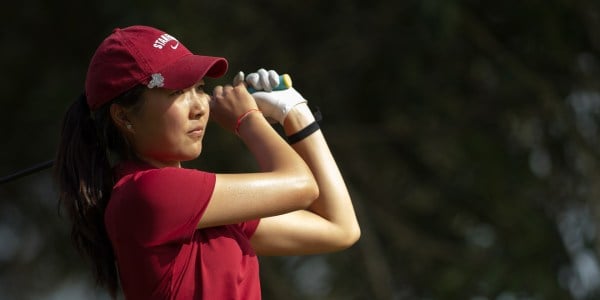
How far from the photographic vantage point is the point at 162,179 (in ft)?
9.43

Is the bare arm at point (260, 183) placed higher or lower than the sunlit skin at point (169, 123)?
lower

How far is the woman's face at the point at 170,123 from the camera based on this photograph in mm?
2947

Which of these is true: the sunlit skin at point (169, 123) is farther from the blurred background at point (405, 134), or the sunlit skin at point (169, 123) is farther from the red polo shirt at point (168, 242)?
the blurred background at point (405, 134)

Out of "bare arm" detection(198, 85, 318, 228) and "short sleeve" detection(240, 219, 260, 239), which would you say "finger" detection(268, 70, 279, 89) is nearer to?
"bare arm" detection(198, 85, 318, 228)

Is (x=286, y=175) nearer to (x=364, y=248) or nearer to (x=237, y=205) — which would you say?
(x=237, y=205)

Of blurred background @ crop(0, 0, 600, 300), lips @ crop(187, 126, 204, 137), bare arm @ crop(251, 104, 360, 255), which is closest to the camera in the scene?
lips @ crop(187, 126, 204, 137)

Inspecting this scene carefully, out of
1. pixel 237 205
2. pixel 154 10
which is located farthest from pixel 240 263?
pixel 154 10

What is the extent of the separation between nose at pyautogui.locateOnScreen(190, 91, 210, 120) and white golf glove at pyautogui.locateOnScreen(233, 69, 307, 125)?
0.76 ft

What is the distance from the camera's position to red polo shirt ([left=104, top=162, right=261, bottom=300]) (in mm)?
2867

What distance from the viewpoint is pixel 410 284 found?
422 inches

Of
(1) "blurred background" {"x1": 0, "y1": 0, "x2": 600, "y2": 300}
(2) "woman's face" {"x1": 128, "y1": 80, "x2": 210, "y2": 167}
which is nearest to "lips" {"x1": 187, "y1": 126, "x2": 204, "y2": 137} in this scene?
(2) "woman's face" {"x1": 128, "y1": 80, "x2": 210, "y2": 167}

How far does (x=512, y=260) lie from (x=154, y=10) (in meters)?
3.09

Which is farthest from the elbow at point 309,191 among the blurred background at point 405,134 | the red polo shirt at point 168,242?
the blurred background at point 405,134

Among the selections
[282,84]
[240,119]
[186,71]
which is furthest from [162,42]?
[282,84]
